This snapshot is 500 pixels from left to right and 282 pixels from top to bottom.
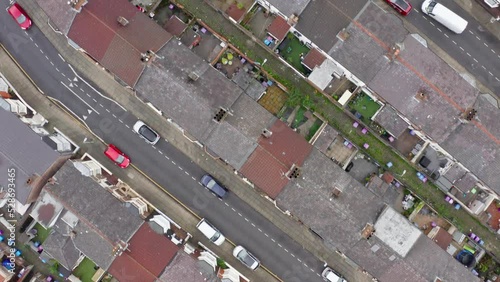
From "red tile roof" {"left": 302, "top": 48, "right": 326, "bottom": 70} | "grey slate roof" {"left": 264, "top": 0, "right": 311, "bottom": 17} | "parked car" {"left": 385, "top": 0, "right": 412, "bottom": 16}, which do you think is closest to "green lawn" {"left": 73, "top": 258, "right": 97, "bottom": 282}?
"red tile roof" {"left": 302, "top": 48, "right": 326, "bottom": 70}

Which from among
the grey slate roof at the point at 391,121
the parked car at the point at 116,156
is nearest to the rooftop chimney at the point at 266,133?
the grey slate roof at the point at 391,121

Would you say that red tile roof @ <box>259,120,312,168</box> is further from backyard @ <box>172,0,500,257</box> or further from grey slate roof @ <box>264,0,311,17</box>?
grey slate roof @ <box>264,0,311,17</box>

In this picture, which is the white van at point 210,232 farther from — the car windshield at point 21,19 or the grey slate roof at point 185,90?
the car windshield at point 21,19

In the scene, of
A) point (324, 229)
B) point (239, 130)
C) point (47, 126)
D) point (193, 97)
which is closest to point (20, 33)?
point (47, 126)

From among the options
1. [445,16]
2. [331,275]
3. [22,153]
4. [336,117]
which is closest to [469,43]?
[445,16]

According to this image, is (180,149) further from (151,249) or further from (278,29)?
(278,29)

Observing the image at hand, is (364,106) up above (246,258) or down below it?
above
